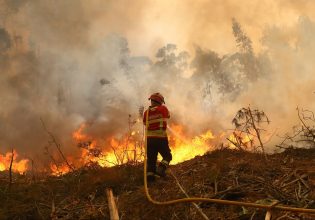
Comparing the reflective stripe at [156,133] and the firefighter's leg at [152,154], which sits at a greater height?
the reflective stripe at [156,133]

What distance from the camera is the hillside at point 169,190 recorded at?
5.80 meters

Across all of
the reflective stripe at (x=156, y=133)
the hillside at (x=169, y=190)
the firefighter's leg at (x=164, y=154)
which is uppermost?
the reflective stripe at (x=156, y=133)

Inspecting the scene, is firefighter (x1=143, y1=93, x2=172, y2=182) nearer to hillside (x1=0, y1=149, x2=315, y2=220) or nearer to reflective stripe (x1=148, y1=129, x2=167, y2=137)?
reflective stripe (x1=148, y1=129, x2=167, y2=137)

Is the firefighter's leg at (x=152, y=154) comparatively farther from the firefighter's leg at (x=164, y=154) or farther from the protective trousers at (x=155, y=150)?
the firefighter's leg at (x=164, y=154)

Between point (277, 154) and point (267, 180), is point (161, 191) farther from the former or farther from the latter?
point (277, 154)

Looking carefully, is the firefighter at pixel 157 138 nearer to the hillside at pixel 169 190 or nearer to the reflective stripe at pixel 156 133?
the reflective stripe at pixel 156 133

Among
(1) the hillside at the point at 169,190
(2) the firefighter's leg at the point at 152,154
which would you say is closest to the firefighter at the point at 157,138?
(2) the firefighter's leg at the point at 152,154

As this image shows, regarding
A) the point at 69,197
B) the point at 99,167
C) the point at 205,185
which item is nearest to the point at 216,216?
the point at 205,185

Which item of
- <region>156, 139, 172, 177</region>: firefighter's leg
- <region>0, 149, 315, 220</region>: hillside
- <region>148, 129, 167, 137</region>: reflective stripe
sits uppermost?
Result: <region>148, 129, 167, 137</region>: reflective stripe

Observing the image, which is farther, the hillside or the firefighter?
the firefighter

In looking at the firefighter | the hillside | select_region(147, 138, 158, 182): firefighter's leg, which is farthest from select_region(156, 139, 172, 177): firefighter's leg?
the hillside

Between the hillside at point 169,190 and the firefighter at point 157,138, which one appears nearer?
the hillside at point 169,190

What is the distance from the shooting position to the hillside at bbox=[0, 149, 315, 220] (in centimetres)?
580

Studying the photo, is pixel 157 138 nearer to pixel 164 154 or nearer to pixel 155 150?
pixel 155 150
